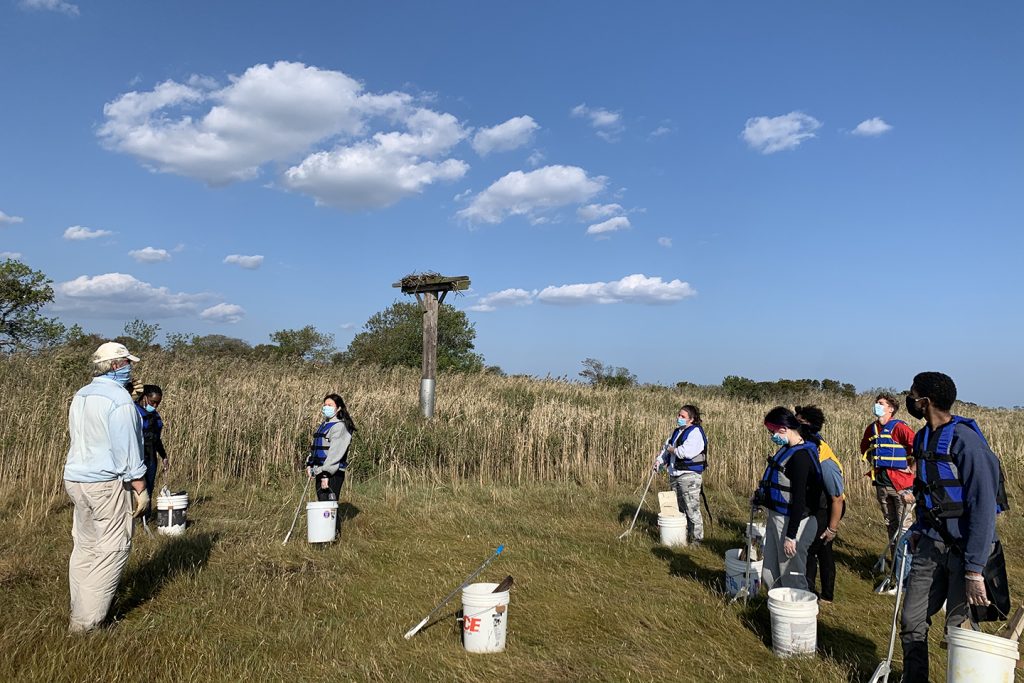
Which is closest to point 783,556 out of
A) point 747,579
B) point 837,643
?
point 747,579

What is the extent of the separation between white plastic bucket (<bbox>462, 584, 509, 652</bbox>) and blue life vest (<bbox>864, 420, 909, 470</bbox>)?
15.1 ft

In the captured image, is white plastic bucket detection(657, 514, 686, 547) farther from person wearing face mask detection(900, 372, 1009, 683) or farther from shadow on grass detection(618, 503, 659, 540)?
person wearing face mask detection(900, 372, 1009, 683)

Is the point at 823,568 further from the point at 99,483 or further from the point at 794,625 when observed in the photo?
the point at 99,483

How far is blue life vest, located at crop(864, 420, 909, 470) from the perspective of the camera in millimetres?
6996

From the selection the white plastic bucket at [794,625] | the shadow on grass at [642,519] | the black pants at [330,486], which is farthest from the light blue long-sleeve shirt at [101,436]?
the shadow on grass at [642,519]

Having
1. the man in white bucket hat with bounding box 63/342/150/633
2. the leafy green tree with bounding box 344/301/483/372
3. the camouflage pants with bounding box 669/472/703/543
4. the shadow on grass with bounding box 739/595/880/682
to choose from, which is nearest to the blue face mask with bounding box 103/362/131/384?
the man in white bucket hat with bounding box 63/342/150/633

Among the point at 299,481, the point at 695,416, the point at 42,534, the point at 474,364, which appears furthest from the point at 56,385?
the point at 474,364

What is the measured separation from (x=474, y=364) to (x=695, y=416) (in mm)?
25744

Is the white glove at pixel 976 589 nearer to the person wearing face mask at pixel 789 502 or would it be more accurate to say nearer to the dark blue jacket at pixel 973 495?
the dark blue jacket at pixel 973 495

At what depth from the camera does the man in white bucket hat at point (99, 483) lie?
458 centimetres

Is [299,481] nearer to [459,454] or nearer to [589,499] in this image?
[459,454]

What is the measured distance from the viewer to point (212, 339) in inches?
1806

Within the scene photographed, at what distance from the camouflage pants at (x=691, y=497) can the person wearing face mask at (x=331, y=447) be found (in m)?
3.90

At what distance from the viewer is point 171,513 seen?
7504 millimetres
